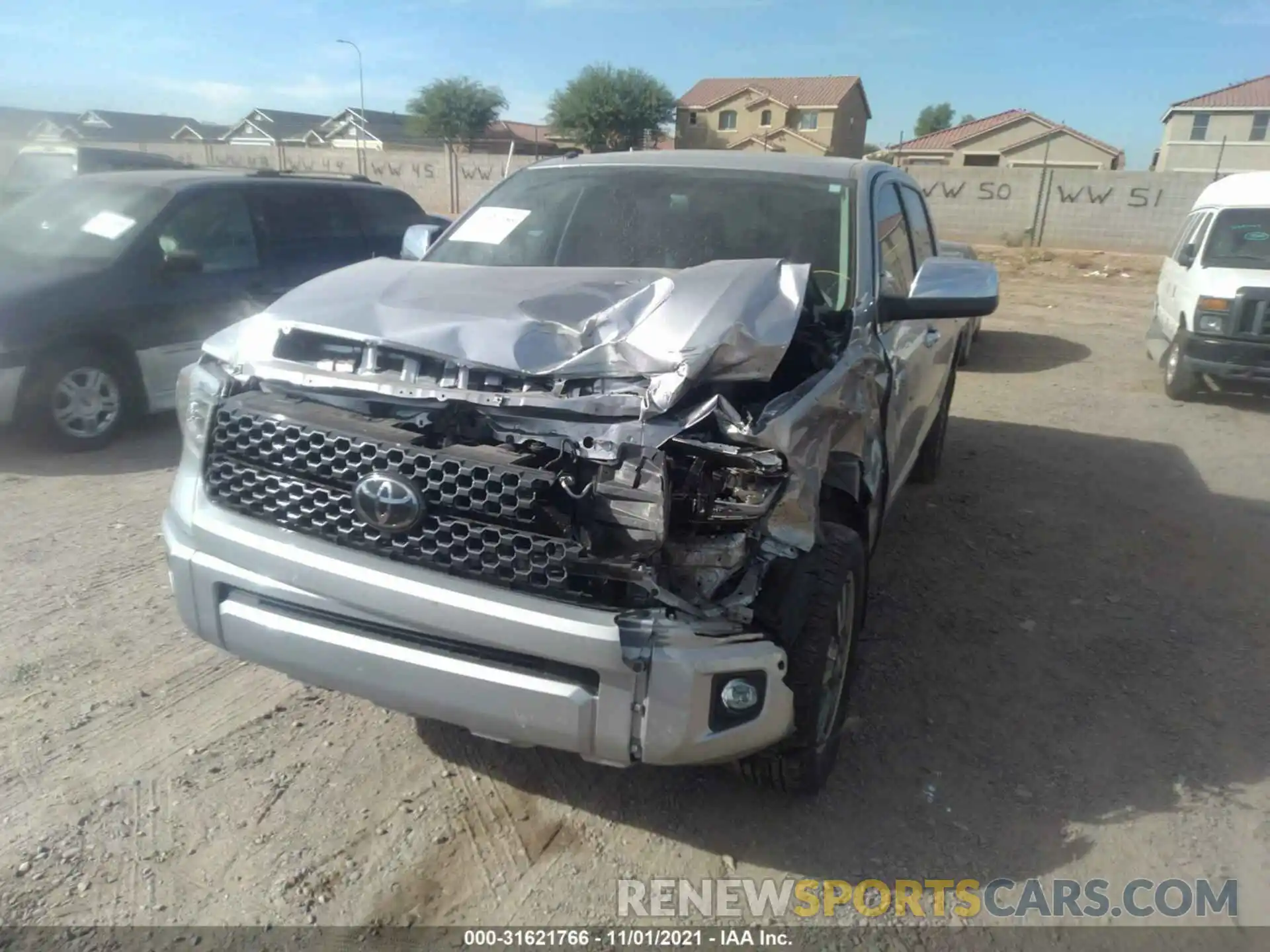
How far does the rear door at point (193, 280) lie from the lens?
19.5ft

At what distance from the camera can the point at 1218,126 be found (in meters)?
49.6

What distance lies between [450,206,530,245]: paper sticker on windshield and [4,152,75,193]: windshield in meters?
9.83

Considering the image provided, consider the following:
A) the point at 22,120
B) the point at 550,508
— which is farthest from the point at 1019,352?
the point at 22,120

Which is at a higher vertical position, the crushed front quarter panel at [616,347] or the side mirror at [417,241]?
the side mirror at [417,241]

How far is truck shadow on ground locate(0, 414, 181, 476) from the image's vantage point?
17.9 ft

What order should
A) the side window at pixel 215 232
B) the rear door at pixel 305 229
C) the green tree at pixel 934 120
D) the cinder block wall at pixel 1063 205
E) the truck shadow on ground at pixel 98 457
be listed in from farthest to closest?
the green tree at pixel 934 120 → the cinder block wall at pixel 1063 205 → the rear door at pixel 305 229 → the side window at pixel 215 232 → the truck shadow on ground at pixel 98 457

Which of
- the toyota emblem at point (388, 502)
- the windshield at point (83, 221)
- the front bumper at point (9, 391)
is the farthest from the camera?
the windshield at point (83, 221)

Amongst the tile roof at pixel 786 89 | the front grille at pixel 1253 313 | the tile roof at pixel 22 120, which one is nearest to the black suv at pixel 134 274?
the front grille at pixel 1253 313

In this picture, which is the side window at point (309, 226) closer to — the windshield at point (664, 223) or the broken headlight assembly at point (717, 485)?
the windshield at point (664, 223)

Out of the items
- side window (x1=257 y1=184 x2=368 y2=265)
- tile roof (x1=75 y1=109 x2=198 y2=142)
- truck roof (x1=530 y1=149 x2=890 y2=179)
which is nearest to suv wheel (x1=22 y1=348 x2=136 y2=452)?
side window (x1=257 y1=184 x2=368 y2=265)

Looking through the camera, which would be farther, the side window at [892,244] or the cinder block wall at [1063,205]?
the cinder block wall at [1063,205]

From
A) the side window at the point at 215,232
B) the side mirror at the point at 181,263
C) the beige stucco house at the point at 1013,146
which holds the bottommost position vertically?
the side mirror at the point at 181,263

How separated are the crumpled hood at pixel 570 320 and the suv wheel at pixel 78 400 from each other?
3.41 meters

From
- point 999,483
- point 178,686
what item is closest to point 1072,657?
point 999,483
